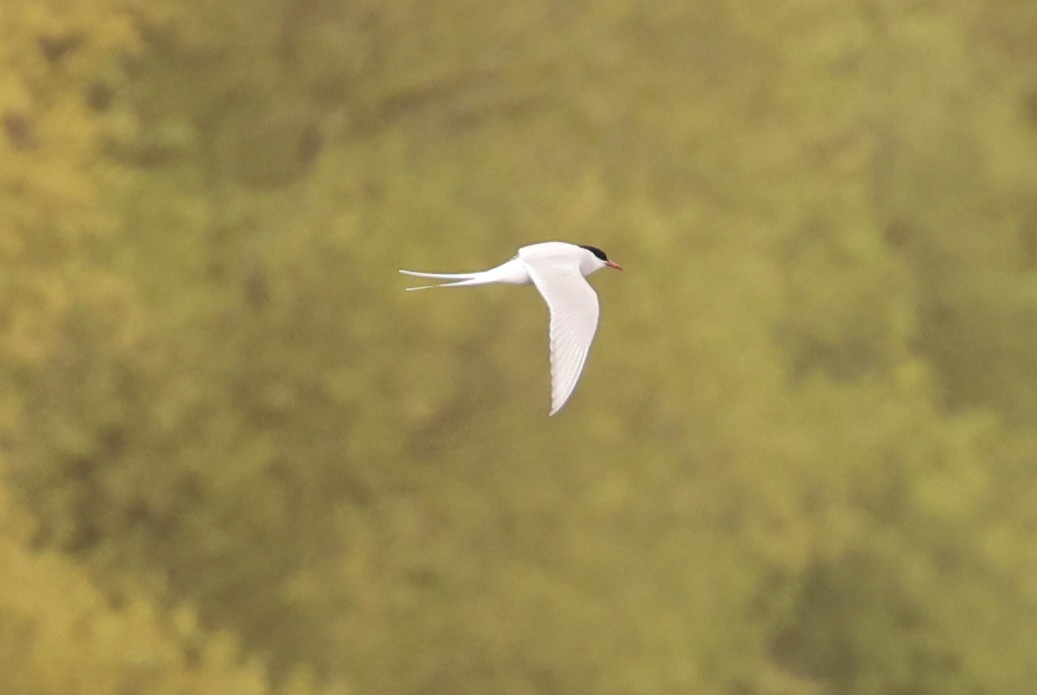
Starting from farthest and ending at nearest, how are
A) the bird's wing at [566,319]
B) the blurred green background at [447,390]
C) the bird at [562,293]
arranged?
the blurred green background at [447,390] → the bird at [562,293] → the bird's wing at [566,319]

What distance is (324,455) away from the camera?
12.6 meters

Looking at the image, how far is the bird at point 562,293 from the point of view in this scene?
6180 millimetres

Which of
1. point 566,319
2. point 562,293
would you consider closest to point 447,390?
point 562,293

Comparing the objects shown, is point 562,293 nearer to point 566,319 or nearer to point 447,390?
point 566,319

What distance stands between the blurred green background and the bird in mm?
4020

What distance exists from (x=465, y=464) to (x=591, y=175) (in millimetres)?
2199

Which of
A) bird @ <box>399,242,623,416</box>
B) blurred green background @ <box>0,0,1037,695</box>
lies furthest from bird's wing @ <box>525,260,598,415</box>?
blurred green background @ <box>0,0,1037,695</box>

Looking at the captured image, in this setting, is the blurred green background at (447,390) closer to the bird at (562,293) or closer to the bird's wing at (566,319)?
the bird at (562,293)

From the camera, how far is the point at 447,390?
41.2 feet

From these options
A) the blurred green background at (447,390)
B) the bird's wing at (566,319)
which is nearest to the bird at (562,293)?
the bird's wing at (566,319)

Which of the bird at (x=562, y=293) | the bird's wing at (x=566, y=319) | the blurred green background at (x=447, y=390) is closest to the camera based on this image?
the bird's wing at (x=566, y=319)

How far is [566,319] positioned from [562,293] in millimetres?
366

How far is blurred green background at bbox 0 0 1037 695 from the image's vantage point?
1219cm

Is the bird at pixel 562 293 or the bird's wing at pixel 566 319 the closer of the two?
the bird's wing at pixel 566 319
